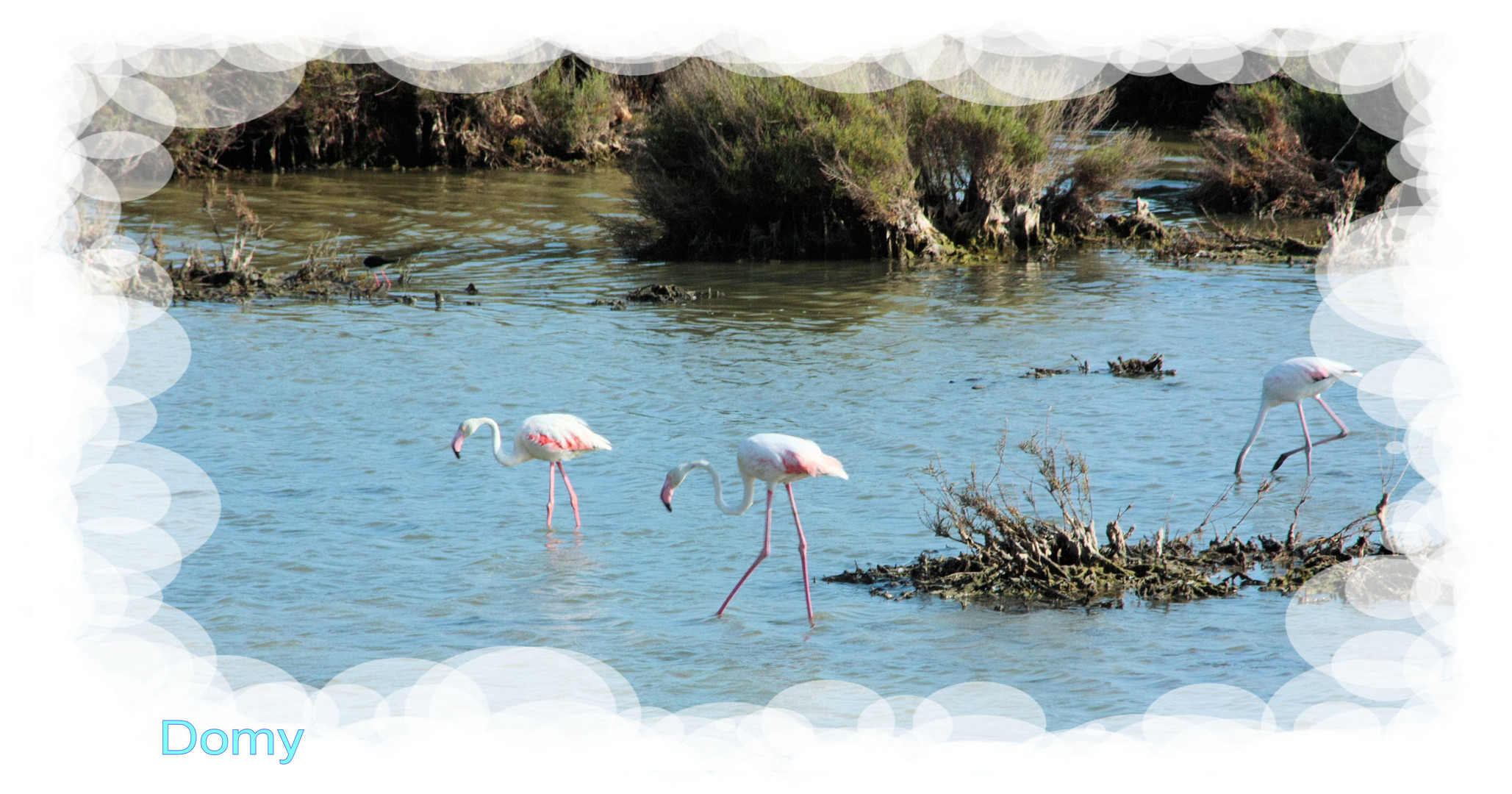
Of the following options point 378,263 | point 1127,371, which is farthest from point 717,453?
point 378,263

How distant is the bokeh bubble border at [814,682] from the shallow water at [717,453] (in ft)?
0.62

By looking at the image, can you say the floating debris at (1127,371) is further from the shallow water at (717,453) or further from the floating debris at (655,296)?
the floating debris at (655,296)

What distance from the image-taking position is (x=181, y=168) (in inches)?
1077

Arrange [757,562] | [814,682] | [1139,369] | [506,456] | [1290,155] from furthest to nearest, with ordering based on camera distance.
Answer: [1290,155] → [1139,369] → [506,456] → [757,562] → [814,682]

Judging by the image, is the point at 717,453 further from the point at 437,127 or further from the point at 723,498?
the point at 437,127

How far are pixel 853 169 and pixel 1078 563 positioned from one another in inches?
455

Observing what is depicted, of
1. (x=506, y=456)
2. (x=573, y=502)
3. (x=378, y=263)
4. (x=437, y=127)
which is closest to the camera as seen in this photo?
(x=573, y=502)

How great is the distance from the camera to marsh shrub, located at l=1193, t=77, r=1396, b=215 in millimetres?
21844

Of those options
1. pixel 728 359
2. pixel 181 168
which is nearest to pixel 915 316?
pixel 728 359

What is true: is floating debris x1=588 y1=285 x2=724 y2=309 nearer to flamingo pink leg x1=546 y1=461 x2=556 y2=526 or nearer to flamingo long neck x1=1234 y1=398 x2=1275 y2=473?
flamingo pink leg x1=546 y1=461 x2=556 y2=526

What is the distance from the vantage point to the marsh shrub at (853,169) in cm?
1780

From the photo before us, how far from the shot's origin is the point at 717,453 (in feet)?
32.6

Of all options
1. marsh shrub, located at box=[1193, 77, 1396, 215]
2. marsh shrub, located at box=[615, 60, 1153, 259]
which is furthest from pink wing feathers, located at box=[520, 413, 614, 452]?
marsh shrub, located at box=[1193, 77, 1396, 215]

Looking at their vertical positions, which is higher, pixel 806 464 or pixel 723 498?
pixel 806 464
